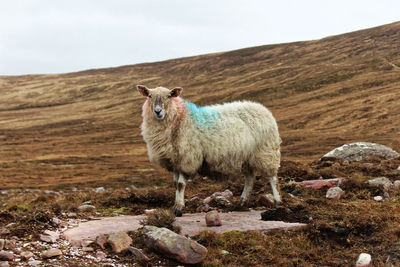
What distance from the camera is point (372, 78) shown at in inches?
3297

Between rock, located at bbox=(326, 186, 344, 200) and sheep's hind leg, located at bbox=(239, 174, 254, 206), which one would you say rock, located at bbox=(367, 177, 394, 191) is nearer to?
rock, located at bbox=(326, 186, 344, 200)

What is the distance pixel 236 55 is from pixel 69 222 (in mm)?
158454

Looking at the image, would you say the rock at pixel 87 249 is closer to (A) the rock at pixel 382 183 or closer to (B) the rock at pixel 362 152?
(A) the rock at pixel 382 183

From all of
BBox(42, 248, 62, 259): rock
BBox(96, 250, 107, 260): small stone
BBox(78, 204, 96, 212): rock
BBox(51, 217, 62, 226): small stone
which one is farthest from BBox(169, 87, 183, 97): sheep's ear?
BBox(42, 248, 62, 259): rock

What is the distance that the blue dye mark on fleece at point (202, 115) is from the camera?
10.1 meters

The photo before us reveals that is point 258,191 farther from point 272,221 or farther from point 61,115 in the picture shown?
point 61,115

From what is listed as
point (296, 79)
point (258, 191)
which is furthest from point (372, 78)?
point (258, 191)

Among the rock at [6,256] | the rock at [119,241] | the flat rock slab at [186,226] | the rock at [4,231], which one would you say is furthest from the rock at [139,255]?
the rock at [4,231]

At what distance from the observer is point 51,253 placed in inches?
250

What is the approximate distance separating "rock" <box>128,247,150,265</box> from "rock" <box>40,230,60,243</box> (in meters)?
1.55

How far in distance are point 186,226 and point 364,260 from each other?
370cm

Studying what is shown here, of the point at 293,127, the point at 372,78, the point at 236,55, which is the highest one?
the point at 236,55

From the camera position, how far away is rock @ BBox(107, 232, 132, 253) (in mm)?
6887

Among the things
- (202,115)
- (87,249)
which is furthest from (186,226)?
(202,115)
